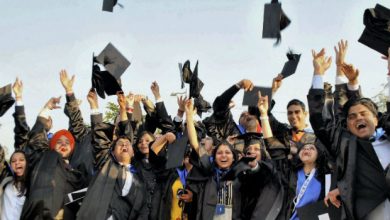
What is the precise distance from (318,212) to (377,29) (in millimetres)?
1978

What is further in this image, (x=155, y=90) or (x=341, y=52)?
(x=155, y=90)

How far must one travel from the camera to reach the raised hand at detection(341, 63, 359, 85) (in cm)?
511

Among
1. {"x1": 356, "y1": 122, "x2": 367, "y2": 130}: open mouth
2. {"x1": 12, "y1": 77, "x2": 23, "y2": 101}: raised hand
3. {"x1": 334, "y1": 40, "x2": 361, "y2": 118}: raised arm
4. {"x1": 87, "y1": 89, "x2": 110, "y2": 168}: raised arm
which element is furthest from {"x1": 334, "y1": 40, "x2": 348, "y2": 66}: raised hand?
{"x1": 12, "y1": 77, "x2": 23, "y2": 101}: raised hand

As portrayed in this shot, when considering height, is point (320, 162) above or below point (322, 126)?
below

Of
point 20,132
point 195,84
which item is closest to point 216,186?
point 195,84

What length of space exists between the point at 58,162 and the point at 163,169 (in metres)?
1.22

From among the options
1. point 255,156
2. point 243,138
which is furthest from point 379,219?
point 243,138

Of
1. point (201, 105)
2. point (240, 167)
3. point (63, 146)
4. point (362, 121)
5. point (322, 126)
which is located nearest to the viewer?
point (362, 121)

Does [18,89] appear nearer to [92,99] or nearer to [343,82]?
[92,99]

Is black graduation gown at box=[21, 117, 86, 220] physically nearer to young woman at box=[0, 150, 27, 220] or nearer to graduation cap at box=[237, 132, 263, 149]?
young woman at box=[0, 150, 27, 220]

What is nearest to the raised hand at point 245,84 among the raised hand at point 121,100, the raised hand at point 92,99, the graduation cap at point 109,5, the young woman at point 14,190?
the raised hand at point 121,100

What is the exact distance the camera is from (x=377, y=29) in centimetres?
541

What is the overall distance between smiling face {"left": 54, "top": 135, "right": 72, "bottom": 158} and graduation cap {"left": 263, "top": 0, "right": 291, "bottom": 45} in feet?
9.01

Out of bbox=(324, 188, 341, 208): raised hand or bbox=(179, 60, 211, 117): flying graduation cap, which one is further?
bbox=(179, 60, 211, 117): flying graduation cap
